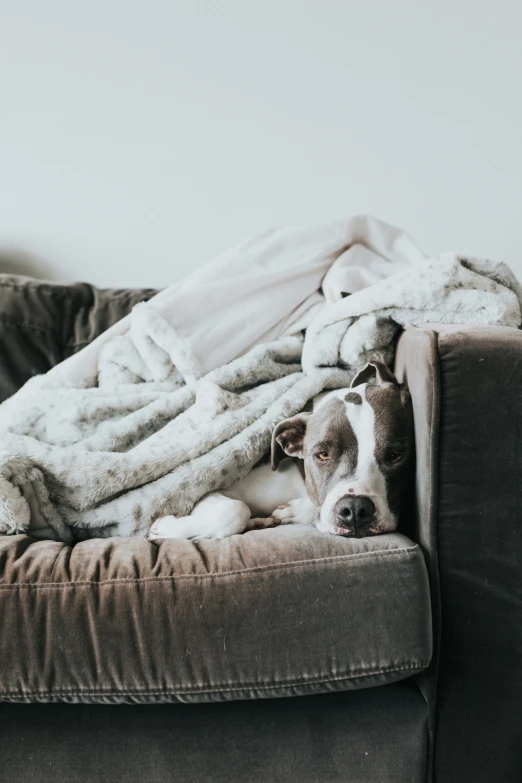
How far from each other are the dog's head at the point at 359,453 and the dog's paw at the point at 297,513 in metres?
0.02

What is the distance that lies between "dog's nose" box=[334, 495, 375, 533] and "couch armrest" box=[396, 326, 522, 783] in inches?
5.1

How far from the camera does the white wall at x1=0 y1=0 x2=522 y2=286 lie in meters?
2.60

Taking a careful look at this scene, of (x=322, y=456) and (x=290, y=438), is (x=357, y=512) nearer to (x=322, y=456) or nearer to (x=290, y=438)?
(x=322, y=456)

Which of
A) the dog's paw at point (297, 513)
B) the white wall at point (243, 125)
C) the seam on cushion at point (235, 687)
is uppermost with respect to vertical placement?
the white wall at point (243, 125)

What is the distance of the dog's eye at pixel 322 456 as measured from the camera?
1.57 metres

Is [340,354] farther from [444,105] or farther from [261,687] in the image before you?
[444,105]

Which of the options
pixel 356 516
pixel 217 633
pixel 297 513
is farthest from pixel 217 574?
pixel 297 513

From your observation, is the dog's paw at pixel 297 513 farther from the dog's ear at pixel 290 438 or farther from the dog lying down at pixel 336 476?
the dog's ear at pixel 290 438

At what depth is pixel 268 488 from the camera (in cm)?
175

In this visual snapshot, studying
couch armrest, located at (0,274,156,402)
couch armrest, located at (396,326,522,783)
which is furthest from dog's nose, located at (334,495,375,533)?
couch armrest, located at (0,274,156,402)

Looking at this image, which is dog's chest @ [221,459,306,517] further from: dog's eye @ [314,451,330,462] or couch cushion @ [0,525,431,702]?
couch cushion @ [0,525,431,702]

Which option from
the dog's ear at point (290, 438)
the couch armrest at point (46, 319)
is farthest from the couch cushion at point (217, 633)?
the couch armrest at point (46, 319)

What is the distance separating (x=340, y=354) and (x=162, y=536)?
0.72 m

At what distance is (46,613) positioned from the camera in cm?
119
